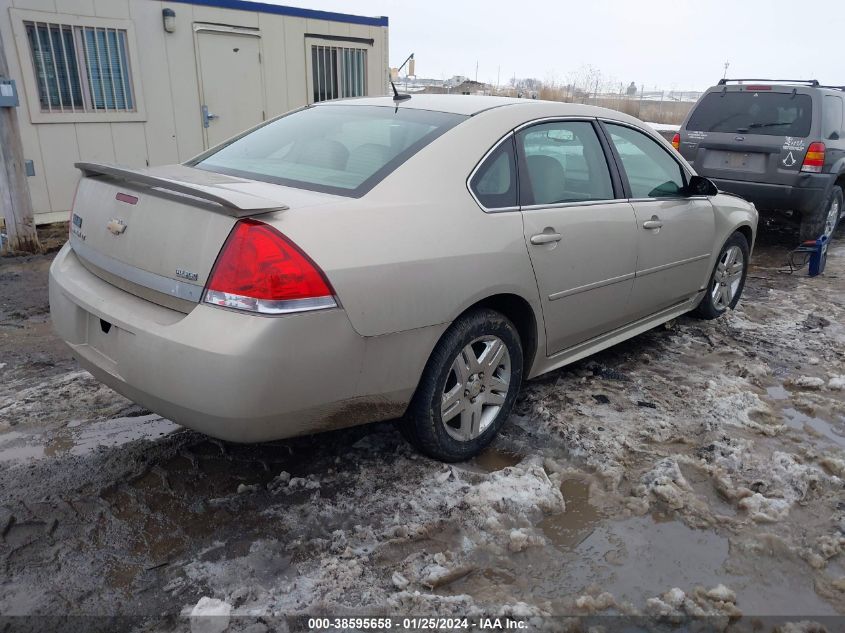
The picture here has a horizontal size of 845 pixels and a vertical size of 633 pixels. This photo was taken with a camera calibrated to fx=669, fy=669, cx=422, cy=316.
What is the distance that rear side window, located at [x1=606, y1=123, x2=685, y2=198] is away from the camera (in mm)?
3978

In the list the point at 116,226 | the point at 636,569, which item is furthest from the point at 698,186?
the point at 116,226

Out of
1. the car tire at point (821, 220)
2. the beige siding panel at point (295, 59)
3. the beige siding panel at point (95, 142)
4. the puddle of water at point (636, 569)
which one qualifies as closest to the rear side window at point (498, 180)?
the puddle of water at point (636, 569)

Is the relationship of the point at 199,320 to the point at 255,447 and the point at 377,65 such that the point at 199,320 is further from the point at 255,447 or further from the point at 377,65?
the point at 377,65

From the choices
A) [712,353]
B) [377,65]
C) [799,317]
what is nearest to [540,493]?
[712,353]

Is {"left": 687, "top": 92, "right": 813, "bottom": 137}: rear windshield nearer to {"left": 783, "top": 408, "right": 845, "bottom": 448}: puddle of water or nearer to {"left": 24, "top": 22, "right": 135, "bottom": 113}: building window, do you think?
{"left": 783, "top": 408, "right": 845, "bottom": 448}: puddle of water

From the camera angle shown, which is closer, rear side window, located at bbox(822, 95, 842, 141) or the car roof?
the car roof

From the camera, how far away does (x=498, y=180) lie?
3.10 metres

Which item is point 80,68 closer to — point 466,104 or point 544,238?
point 466,104

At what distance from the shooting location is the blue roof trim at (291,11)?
8398 millimetres

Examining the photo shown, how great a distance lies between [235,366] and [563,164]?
2137mm

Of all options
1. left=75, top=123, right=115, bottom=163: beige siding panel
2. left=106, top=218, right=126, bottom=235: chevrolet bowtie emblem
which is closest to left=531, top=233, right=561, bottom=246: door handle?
left=106, top=218, right=126, bottom=235: chevrolet bowtie emblem

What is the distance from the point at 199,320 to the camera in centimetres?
231

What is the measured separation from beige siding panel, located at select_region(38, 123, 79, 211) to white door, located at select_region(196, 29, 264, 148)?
5.53 ft

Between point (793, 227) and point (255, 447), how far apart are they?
8.78 meters
